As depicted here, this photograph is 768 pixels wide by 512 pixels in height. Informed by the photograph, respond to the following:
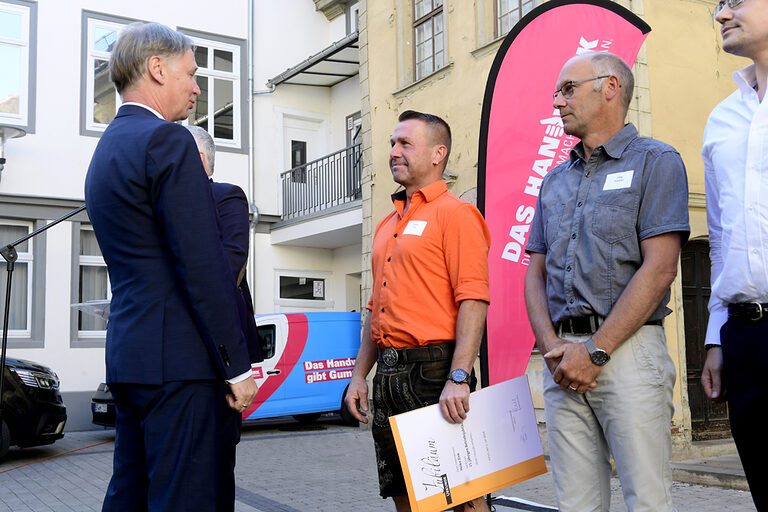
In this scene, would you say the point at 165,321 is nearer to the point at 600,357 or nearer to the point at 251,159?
the point at 600,357

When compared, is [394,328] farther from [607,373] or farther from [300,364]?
[300,364]

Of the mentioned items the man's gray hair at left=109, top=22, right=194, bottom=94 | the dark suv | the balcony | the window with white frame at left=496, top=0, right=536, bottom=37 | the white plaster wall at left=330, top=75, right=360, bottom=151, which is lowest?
the dark suv

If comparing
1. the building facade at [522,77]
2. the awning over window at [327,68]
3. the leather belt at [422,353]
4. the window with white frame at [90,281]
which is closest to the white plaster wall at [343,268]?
the awning over window at [327,68]

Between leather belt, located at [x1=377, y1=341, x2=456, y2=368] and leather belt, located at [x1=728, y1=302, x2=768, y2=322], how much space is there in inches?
47.2

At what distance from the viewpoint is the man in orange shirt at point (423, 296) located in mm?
3215

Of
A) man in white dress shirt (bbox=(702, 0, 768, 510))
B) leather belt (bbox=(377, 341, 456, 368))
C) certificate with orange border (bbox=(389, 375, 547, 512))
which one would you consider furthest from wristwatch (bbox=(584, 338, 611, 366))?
leather belt (bbox=(377, 341, 456, 368))

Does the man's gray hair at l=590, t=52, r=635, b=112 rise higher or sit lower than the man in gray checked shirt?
higher

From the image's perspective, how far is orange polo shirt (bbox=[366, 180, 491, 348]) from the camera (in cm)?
325

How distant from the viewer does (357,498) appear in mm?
6859

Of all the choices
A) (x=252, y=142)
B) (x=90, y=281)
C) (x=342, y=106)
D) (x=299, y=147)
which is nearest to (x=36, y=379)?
(x=90, y=281)

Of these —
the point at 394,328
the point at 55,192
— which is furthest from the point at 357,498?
the point at 55,192

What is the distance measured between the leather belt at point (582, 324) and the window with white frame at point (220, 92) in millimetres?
14807

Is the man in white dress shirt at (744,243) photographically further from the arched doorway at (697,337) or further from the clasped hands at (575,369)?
the arched doorway at (697,337)

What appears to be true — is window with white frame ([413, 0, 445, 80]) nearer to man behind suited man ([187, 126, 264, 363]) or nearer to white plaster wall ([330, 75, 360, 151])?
white plaster wall ([330, 75, 360, 151])
